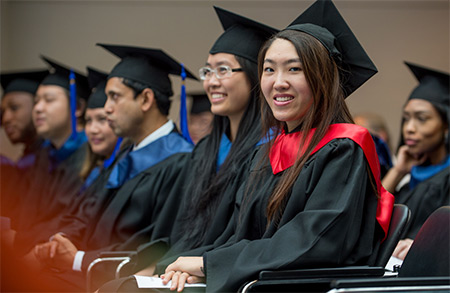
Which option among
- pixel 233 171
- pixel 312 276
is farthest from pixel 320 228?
pixel 233 171

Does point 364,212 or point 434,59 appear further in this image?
point 434,59

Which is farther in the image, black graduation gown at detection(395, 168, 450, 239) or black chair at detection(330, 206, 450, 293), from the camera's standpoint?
black graduation gown at detection(395, 168, 450, 239)

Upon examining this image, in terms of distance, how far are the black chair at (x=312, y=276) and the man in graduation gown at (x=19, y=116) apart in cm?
428

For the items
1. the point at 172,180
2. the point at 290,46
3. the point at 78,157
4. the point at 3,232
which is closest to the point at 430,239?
the point at 290,46

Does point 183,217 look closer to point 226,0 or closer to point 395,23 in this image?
point 226,0

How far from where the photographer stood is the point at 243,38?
3.13m

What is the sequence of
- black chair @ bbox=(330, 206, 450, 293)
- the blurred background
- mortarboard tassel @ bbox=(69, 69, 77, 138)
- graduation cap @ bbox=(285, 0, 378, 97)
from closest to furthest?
1. black chair @ bbox=(330, 206, 450, 293)
2. graduation cap @ bbox=(285, 0, 378, 97)
3. mortarboard tassel @ bbox=(69, 69, 77, 138)
4. the blurred background

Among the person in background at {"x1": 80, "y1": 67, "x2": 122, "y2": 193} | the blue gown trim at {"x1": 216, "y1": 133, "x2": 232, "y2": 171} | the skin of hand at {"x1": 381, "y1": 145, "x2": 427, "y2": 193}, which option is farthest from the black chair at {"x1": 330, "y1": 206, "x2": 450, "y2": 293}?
the person in background at {"x1": 80, "y1": 67, "x2": 122, "y2": 193}

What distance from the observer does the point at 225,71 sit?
10.2 feet

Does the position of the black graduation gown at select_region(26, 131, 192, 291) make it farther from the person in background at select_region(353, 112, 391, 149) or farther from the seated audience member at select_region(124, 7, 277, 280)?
the person in background at select_region(353, 112, 391, 149)

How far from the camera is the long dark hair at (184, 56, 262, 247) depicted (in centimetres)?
296

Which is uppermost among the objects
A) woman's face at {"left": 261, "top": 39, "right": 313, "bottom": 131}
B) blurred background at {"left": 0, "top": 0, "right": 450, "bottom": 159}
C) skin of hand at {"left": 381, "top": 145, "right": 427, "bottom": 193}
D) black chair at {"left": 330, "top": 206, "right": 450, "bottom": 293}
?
blurred background at {"left": 0, "top": 0, "right": 450, "bottom": 159}

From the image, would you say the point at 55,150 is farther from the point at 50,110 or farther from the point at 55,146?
the point at 50,110

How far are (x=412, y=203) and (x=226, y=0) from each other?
427 cm
